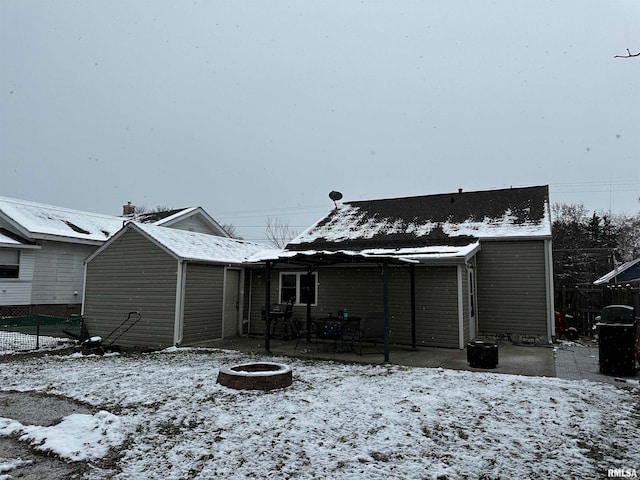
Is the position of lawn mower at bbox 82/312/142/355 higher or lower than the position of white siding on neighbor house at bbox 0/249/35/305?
lower

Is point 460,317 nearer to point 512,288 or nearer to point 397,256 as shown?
point 397,256

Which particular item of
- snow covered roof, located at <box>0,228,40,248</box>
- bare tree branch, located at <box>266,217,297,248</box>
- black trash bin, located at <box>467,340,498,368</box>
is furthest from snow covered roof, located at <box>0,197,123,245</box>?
bare tree branch, located at <box>266,217,297,248</box>

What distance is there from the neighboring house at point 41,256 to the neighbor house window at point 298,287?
9640 mm

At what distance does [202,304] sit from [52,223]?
9.63 meters

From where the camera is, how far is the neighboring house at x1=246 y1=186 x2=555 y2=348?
11086mm

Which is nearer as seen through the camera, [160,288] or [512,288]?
[160,288]

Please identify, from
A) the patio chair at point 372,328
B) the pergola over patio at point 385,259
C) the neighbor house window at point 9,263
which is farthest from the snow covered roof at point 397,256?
the neighbor house window at point 9,263

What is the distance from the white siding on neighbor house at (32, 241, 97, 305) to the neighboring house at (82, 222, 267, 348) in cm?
469

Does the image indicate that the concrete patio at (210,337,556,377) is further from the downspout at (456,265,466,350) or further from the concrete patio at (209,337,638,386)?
the downspout at (456,265,466,350)

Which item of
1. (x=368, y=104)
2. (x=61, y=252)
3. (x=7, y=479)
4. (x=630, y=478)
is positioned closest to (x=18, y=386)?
(x=7, y=479)

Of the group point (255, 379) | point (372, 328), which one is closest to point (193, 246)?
point (372, 328)

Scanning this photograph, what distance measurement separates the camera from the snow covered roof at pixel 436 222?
523 inches

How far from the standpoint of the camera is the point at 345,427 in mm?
4988

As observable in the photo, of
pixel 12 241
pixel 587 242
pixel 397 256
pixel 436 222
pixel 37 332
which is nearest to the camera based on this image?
pixel 397 256
